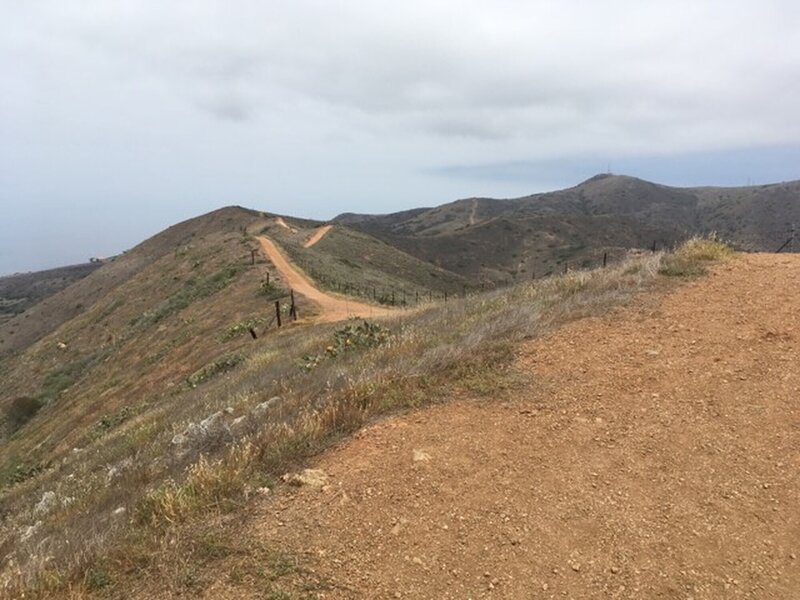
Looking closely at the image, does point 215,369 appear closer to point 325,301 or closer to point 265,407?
point 325,301

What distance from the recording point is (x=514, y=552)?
464 cm

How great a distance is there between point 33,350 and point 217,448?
41.8 m

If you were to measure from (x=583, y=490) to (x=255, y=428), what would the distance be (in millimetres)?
4037

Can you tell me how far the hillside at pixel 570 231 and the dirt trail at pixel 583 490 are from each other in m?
49.5

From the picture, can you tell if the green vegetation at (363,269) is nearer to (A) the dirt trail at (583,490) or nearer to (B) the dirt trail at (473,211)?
(A) the dirt trail at (583,490)

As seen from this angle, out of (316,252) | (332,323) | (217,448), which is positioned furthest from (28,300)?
(217,448)

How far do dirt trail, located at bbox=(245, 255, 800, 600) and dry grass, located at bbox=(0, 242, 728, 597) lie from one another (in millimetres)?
458

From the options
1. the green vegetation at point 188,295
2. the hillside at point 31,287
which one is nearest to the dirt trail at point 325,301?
the green vegetation at point 188,295

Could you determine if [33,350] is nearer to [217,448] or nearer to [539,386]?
[217,448]

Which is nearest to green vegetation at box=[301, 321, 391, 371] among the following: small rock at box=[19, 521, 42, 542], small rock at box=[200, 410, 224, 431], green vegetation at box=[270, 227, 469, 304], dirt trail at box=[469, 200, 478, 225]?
small rock at box=[200, 410, 224, 431]

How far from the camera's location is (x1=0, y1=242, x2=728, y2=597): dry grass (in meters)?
4.84

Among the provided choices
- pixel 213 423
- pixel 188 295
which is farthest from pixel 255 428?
pixel 188 295

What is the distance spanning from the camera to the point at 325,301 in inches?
1016

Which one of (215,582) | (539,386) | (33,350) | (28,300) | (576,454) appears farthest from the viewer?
(28,300)
